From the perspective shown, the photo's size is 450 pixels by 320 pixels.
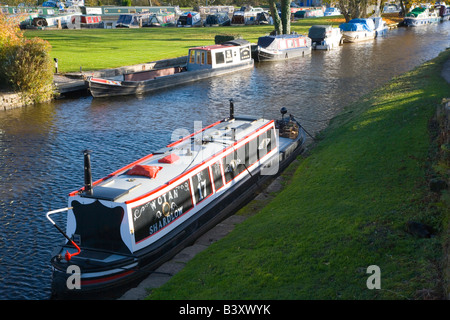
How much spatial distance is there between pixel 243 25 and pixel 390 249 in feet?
238

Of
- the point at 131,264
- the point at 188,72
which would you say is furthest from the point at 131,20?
the point at 131,264

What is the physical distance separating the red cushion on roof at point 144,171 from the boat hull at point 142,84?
2120 cm

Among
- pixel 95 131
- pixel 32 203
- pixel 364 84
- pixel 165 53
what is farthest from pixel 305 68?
pixel 32 203

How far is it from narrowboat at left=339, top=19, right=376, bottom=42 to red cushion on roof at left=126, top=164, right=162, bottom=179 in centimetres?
5431

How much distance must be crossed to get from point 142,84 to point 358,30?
38820 mm

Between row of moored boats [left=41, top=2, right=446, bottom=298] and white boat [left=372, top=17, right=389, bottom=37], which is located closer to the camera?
row of moored boats [left=41, top=2, right=446, bottom=298]

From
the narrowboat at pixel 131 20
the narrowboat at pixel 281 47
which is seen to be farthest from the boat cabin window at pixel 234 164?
the narrowboat at pixel 131 20

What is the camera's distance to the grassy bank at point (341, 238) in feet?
32.4

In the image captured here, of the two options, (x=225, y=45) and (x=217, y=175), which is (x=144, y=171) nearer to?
(x=217, y=175)

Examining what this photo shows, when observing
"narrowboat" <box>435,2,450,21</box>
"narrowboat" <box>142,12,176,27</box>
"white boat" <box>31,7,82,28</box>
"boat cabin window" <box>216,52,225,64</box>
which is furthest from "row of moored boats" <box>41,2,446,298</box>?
"narrowboat" <box>435,2,450,21</box>

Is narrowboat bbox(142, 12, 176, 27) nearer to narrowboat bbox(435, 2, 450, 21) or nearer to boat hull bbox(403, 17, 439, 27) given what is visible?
boat hull bbox(403, 17, 439, 27)

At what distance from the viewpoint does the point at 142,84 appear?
3625 cm

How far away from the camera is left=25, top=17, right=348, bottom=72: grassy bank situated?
43156mm

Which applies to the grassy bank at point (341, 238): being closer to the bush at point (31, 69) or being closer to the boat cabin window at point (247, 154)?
the boat cabin window at point (247, 154)
